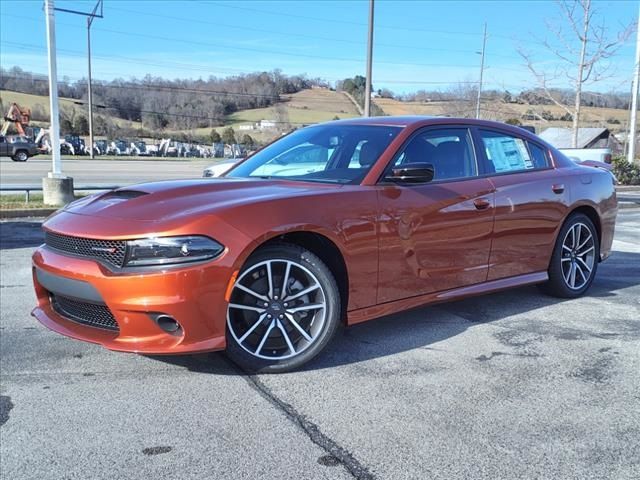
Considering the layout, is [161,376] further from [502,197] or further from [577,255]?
[577,255]

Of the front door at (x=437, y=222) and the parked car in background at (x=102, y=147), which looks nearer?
the front door at (x=437, y=222)

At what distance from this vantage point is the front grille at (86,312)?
322 cm

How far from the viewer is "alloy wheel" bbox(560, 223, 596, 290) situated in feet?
16.9

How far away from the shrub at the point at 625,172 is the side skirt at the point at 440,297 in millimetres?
20834

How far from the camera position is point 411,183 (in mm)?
3869

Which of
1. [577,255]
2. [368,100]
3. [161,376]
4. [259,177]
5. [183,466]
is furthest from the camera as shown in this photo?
[368,100]

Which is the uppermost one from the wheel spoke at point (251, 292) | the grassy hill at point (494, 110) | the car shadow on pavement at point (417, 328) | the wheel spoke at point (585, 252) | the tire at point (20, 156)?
the grassy hill at point (494, 110)

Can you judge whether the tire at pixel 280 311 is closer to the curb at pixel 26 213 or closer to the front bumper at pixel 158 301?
the front bumper at pixel 158 301

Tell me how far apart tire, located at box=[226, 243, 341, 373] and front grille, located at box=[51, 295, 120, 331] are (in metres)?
0.67

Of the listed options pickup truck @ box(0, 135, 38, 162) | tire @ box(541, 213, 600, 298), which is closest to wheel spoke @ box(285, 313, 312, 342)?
tire @ box(541, 213, 600, 298)

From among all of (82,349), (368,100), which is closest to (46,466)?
(82,349)

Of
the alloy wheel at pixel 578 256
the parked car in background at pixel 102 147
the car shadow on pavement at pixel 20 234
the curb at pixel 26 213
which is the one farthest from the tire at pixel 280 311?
the parked car in background at pixel 102 147

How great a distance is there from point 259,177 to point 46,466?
245cm

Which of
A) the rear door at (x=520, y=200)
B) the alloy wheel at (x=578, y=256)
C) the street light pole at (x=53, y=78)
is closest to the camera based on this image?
the rear door at (x=520, y=200)
